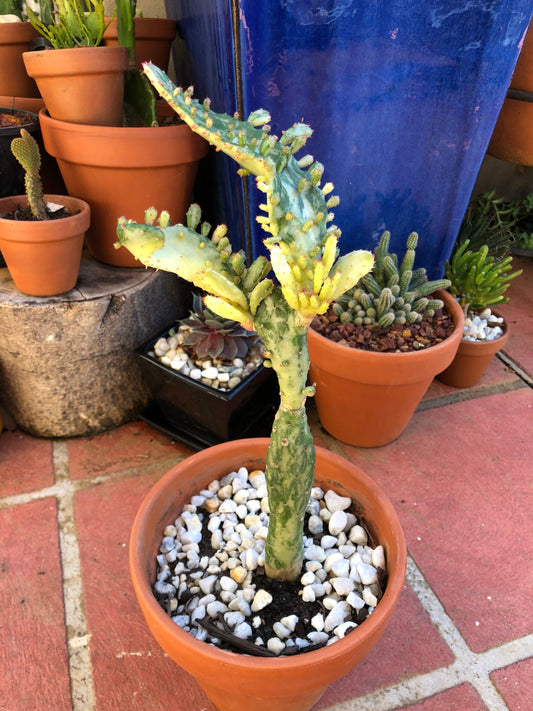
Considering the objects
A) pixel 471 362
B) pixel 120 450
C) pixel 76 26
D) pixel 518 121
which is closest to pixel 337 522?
pixel 120 450

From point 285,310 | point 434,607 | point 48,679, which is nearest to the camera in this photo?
point 285,310

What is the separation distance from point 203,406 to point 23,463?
0.58 metres

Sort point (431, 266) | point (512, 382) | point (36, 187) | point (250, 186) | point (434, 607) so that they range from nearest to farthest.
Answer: point (434, 607) → point (36, 187) → point (250, 186) → point (431, 266) → point (512, 382)

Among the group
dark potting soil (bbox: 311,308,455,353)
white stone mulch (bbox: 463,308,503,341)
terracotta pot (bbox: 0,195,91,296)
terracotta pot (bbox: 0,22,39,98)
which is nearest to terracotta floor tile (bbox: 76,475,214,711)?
terracotta pot (bbox: 0,195,91,296)

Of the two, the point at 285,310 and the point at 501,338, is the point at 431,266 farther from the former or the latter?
the point at 285,310

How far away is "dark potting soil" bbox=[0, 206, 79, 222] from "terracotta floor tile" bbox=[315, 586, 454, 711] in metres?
1.34

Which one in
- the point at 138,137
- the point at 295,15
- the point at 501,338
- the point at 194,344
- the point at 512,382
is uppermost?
the point at 295,15

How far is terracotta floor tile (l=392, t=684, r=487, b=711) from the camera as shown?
1063mm

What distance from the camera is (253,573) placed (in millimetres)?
1073

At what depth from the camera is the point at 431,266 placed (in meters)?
1.81

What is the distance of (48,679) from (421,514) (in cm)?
97

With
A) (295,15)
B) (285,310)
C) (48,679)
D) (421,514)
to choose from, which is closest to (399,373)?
(421,514)

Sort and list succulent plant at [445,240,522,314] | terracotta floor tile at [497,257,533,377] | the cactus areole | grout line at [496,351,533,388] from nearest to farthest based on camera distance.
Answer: the cactus areole, succulent plant at [445,240,522,314], grout line at [496,351,533,388], terracotta floor tile at [497,257,533,377]

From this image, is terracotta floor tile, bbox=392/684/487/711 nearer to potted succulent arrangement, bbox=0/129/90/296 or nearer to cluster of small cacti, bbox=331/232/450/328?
cluster of small cacti, bbox=331/232/450/328
